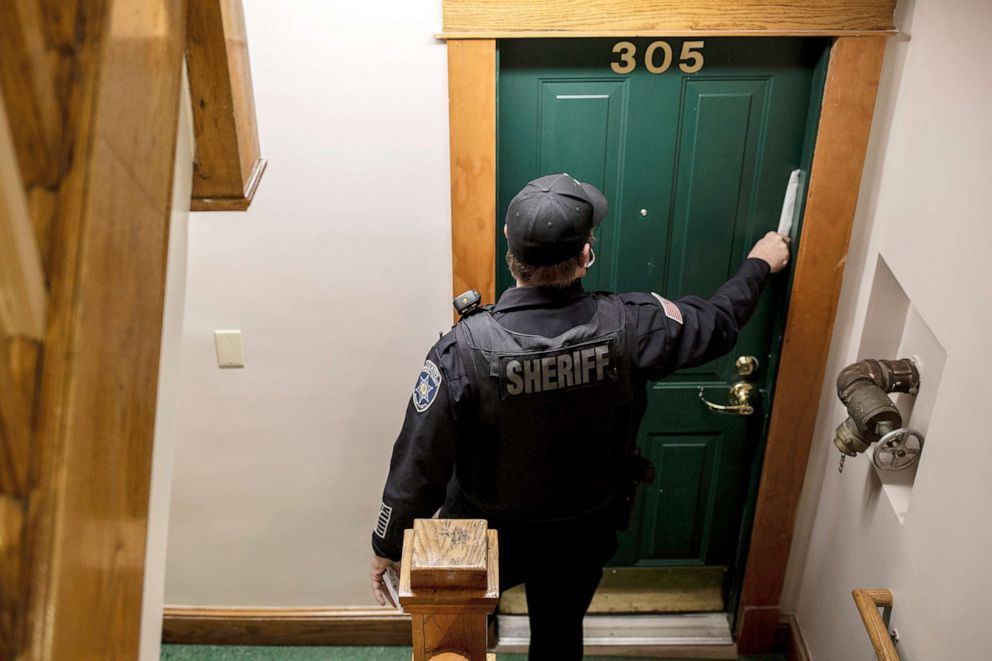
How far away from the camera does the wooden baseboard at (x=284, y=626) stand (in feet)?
9.81

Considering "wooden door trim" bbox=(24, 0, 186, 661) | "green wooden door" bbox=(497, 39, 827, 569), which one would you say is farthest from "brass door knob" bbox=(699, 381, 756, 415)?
"wooden door trim" bbox=(24, 0, 186, 661)

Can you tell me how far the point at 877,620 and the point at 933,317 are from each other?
0.69 meters

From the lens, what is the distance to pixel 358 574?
2922 millimetres

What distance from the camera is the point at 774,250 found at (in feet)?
7.69

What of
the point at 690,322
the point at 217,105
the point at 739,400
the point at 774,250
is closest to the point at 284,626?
the point at 739,400

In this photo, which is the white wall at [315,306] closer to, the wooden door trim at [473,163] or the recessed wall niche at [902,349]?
the wooden door trim at [473,163]

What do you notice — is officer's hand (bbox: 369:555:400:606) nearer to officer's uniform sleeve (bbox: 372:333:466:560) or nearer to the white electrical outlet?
officer's uniform sleeve (bbox: 372:333:466:560)

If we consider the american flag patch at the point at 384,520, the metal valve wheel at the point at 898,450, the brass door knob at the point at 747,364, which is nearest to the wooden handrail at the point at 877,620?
the metal valve wheel at the point at 898,450

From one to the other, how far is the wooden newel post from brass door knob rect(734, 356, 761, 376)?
1725 millimetres

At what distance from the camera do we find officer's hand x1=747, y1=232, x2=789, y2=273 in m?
2.34

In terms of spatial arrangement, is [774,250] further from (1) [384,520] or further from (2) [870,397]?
(1) [384,520]

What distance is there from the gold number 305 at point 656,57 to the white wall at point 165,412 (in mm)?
1422

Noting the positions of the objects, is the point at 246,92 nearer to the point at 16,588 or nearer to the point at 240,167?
the point at 240,167

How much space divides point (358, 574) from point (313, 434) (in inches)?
22.4
